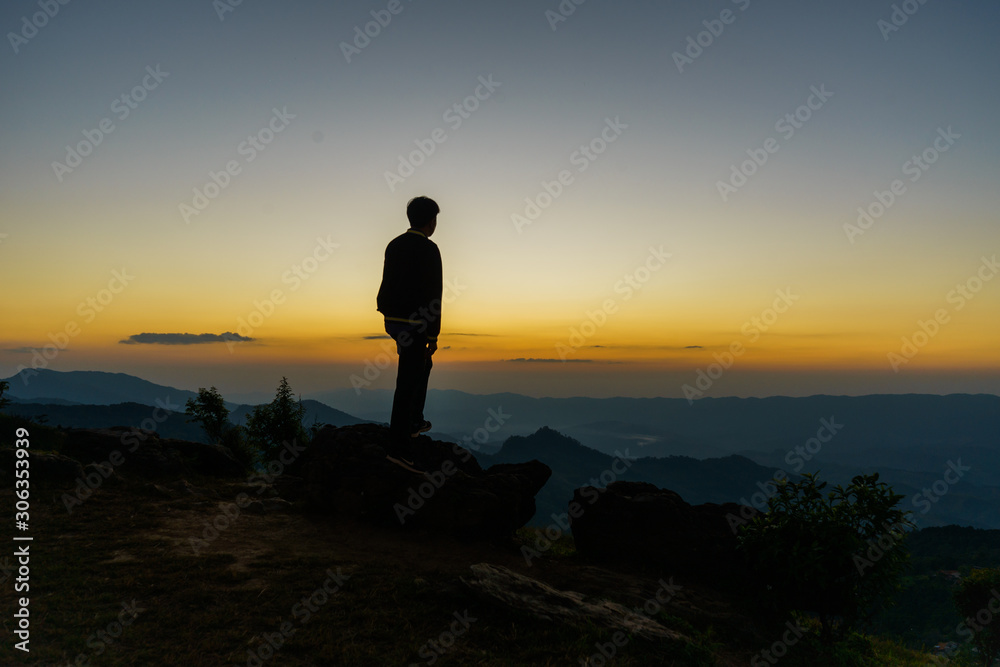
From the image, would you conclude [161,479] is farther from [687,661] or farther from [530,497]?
[687,661]

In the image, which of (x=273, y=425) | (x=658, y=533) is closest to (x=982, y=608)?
(x=658, y=533)

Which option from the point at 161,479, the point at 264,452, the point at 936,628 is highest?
the point at 161,479

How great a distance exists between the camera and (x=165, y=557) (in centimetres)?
804

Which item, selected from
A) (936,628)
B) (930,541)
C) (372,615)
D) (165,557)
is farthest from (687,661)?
(930,541)

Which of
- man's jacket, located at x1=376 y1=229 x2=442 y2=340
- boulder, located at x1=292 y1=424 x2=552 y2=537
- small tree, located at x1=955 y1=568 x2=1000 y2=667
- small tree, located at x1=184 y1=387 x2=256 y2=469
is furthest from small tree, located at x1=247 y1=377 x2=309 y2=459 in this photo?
small tree, located at x1=955 y1=568 x2=1000 y2=667

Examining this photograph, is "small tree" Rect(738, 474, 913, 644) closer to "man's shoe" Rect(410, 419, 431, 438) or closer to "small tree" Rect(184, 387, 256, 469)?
"man's shoe" Rect(410, 419, 431, 438)

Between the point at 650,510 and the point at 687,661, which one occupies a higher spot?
the point at 650,510

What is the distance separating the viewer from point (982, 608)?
15.6 meters

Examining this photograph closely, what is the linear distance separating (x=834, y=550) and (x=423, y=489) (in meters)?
7.76

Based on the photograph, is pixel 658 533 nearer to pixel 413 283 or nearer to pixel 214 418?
pixel 413 283

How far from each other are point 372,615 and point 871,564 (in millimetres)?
8243

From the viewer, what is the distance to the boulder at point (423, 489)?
1005 centimetres

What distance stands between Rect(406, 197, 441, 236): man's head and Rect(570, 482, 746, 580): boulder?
→ 701 centimetres

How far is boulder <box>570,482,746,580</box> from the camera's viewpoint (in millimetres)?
9570
